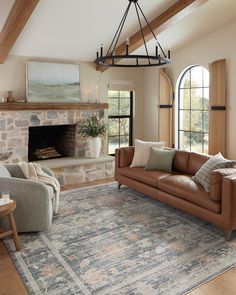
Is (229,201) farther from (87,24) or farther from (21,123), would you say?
(21,123)

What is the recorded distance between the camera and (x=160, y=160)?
4.79 metres

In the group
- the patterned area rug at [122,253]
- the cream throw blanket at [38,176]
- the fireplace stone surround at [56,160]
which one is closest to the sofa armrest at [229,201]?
the patterned area rug at [122,253]

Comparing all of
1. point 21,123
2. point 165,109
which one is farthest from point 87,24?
point 165,109

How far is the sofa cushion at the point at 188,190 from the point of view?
3.52 meters

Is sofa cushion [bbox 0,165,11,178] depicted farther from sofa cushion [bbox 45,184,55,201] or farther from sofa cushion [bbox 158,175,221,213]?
sofa cushion [bbox 158,175,221,213]

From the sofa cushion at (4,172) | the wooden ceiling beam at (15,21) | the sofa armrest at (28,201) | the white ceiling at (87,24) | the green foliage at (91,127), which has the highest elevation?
the white ceiling at (87,24)

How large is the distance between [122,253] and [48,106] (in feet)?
11.8

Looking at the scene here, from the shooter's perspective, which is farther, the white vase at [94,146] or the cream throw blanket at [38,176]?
the white vase at [94,146]

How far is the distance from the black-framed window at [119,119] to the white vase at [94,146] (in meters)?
0.90

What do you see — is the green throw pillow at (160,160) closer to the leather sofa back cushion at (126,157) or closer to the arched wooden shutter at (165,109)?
the leather sofa back cushion at (126,157)

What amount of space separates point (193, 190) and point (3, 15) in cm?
362

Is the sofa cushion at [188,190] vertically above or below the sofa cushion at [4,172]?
below

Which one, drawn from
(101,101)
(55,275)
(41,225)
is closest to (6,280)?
(55,275)

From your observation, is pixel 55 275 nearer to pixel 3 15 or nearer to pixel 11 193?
pixel 11 193
